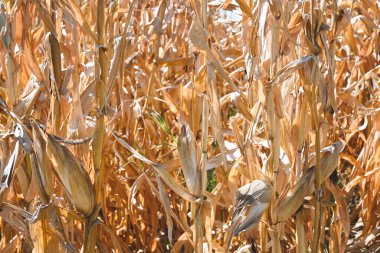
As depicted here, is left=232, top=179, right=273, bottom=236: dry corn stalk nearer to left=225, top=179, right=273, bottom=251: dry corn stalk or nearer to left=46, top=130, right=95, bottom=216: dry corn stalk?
left=225, top=179, right=273, bottom=251: dry corn stalk

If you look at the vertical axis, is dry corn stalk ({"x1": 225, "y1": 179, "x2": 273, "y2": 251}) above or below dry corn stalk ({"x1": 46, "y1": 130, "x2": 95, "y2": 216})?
below

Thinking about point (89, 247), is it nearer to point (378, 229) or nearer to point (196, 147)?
point (196, 147)

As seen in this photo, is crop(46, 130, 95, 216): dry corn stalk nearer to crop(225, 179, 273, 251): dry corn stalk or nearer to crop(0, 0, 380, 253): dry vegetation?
crop(0, 0, 380, 253): dry vegetation

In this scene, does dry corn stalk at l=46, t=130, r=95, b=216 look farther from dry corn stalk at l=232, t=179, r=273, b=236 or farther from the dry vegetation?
dry corn stalk at l=232, t=179, r=273, b=236

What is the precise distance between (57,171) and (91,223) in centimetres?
9

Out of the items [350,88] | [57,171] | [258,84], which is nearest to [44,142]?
[57,171]

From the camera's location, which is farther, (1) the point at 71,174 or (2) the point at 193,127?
(2) the point at 193,127

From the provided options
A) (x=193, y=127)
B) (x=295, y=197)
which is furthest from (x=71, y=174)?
Answer: (x=295, y=197)

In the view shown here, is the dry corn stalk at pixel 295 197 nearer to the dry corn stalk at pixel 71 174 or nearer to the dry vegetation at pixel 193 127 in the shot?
the dry vegetation at pixel 193 127

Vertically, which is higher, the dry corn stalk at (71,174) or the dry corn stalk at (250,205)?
the dry corn stalk at (71,174)

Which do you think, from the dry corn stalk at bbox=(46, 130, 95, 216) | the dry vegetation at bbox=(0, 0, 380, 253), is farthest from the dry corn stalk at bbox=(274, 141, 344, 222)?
the dry corn stalk at bbox=(46, 130, 95, 216)

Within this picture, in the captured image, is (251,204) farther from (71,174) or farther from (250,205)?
(71,174)

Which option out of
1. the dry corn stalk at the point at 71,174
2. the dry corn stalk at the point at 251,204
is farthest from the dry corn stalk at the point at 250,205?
the dry corn stalk at the point at 71,174

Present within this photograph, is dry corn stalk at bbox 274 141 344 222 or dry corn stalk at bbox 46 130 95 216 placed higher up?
dry corn stalk at bbox 46 130 95 216
